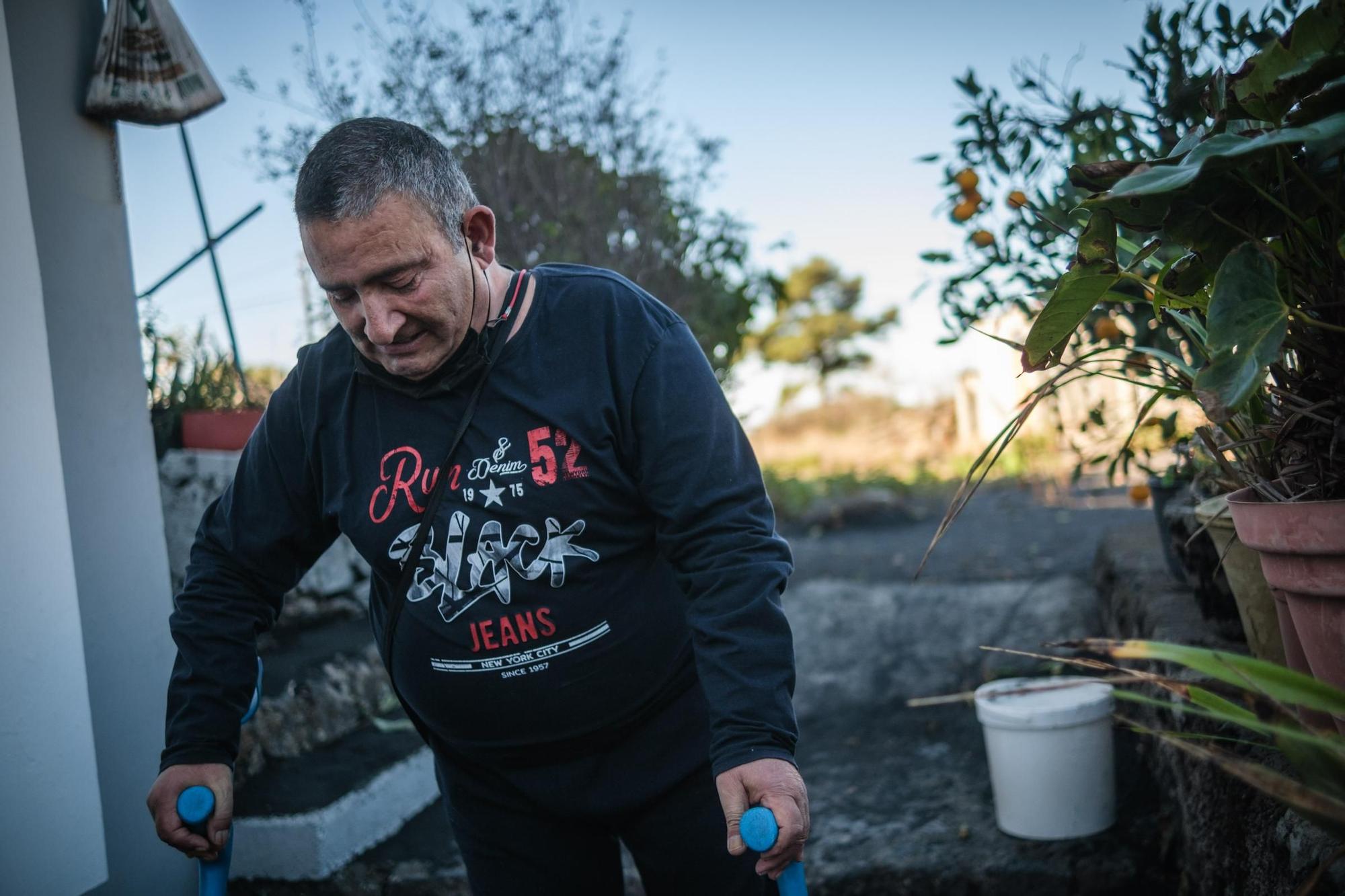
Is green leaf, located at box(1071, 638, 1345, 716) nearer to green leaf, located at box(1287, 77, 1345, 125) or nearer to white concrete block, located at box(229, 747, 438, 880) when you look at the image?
green leaf, located at box(1287, 77, 1345, 125)

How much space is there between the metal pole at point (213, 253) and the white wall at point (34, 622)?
1696mm

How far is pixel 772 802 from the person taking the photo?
1.39m

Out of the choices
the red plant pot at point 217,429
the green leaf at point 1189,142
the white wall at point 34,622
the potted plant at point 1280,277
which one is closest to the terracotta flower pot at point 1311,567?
the potted plant at point 1280,277

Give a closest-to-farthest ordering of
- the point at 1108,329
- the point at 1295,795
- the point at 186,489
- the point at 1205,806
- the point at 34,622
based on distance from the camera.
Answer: the point at 1295,795
the point at 1205,806
the point at 34,622
the point at 1108,329
the point at 186,489

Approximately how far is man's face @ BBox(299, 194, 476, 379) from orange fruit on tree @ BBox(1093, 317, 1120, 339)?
1984 mm

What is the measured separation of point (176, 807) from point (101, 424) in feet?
4.91

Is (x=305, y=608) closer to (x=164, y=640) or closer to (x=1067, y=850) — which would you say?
(x=164, y=640)

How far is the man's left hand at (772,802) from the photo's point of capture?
1380 millimetres

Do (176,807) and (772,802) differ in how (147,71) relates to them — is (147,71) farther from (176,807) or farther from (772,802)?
(772,802)

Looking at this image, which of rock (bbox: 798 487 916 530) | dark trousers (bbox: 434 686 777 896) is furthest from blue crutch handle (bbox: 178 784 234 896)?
rock (bbox: 798 487 916 530)

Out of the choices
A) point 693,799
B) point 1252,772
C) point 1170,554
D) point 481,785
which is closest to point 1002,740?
point 1170,554

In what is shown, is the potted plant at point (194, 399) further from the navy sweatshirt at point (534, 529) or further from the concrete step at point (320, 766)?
the navy sweatshirt at point (534, 529)

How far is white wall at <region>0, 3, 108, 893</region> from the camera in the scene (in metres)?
2.36

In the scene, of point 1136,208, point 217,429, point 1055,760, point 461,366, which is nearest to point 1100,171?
point 1136,208
